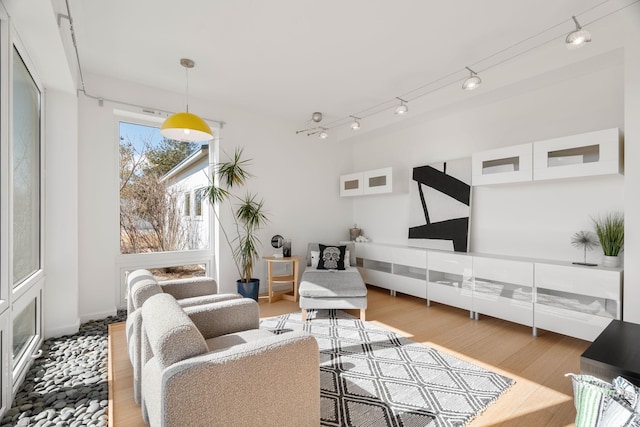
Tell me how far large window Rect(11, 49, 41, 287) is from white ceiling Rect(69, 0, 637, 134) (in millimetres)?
684

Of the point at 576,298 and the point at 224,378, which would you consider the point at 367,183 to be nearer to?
the point at 576,298

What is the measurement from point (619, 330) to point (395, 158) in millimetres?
3586

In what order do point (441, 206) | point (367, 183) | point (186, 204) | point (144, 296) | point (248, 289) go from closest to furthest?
point (144, 296) → point (248, 289) → point (186, 204) → point (441, 206) → point (367, 183)

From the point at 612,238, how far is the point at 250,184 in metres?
4.25

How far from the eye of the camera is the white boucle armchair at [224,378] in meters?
1.19

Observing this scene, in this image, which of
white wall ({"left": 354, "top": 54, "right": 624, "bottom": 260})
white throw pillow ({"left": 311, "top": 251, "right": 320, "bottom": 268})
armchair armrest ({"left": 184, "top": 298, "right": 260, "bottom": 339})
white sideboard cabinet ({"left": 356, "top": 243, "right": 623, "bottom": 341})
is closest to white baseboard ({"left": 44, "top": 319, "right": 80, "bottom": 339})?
armchair armrest ({"left": 184, "top": 298, "right": 260, "bottom": 339})

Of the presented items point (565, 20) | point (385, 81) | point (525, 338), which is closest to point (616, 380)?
point (525, 338)

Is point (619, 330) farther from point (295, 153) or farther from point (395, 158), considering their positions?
point (295, 153)

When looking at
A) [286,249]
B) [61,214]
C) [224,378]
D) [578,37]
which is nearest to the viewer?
[224,378]

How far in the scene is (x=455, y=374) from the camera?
2.36 m

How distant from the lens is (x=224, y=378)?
1.27 metres

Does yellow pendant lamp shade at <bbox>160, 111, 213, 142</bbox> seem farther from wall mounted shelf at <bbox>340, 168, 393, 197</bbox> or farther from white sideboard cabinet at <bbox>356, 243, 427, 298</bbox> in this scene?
white sideboard cabinet at <bbox>356, 243, 427, 298</bbox>

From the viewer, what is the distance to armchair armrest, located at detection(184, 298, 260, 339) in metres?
2.13

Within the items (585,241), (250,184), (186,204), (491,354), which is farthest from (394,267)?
(186,204)
